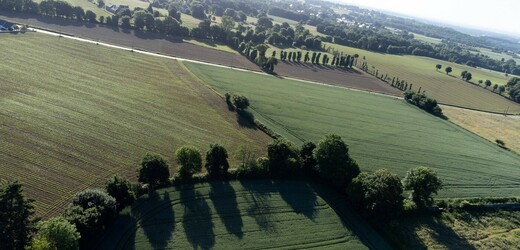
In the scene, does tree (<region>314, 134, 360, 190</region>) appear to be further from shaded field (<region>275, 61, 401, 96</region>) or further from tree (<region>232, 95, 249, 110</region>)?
shaded field (<region>275, 61, 401, 96</region>)

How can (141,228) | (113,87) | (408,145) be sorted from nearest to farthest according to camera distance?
(141,228)
(408,145)
(113,87)

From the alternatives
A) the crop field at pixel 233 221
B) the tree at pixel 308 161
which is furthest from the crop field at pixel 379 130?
the crop field at pixel 233 221

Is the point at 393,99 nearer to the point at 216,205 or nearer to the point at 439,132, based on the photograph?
the point at 439,132

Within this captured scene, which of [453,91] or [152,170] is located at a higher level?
[453,91]

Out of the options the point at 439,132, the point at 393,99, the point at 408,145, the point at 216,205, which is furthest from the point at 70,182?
the point at 393,99

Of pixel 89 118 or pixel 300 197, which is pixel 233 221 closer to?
pixel 300 197

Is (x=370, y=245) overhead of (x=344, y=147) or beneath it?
beneath

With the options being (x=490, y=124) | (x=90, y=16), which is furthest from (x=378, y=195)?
(x=90, y=16)
